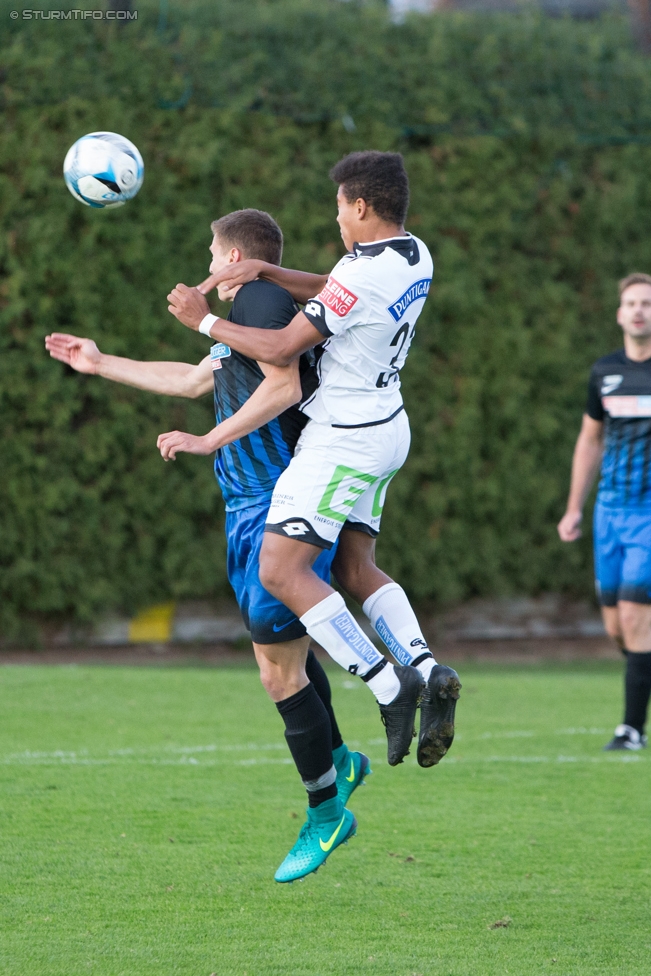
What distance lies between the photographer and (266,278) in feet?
14.4

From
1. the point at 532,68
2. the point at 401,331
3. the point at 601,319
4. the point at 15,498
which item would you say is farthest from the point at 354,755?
the point at 532,68

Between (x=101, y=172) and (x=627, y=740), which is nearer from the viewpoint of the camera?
(x=101, y=172)

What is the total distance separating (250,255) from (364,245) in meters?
0.48

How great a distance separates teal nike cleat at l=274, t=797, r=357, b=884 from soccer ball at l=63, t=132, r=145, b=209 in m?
2.51

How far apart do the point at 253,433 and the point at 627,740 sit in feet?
12.6

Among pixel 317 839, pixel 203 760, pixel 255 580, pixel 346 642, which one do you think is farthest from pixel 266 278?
pixel 203 760

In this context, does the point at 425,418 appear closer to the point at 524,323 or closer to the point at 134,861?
the point at 524,323

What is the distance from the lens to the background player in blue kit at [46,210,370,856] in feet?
13.4

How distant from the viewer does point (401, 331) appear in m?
4.25

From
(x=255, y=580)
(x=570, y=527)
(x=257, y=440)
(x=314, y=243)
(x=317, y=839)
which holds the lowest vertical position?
(x=317, y=839)

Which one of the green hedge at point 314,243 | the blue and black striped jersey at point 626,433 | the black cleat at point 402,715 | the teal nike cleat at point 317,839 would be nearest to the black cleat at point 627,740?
the blue and black striped jersey at point 626,433

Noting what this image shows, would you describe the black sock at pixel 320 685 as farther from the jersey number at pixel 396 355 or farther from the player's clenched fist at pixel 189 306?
the player's clenched fist at pixel 189 306

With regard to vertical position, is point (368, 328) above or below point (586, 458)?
above

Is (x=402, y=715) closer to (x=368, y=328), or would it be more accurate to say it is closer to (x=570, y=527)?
(x=368, y=328)
